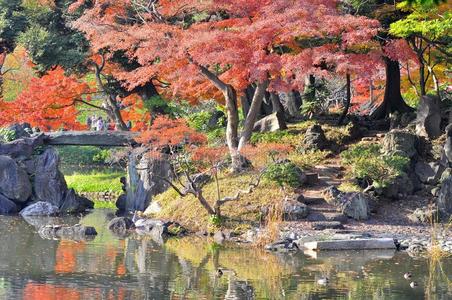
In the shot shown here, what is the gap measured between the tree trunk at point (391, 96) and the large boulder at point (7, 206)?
10885 millimetres

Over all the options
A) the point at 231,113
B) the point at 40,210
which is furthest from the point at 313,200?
the point at 40,210

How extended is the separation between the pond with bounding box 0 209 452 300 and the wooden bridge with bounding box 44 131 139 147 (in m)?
7.75

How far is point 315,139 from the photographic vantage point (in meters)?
23.0

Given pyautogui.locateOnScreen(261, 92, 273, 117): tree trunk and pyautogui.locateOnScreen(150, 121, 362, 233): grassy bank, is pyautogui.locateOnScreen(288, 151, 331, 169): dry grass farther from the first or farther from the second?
pyautogui.locateOnScreen(261, 92, 273, 117): tree trunk

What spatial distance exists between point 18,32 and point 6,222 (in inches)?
356

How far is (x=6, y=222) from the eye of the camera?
70.6 ft

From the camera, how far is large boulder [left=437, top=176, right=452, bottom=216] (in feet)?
65.0

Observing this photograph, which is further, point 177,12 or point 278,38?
point 177,12

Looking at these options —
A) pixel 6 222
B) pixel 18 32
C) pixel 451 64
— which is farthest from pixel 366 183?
pixel 18 32

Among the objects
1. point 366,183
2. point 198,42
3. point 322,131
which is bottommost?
point 366,183

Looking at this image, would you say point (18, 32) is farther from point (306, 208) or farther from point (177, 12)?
point (306, 208)

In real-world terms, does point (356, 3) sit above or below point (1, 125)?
above

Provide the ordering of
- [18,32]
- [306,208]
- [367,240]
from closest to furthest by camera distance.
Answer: [367,240] → [306,208] → [18,32]

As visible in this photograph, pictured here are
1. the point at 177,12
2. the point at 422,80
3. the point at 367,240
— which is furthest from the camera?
the point at 422,80
